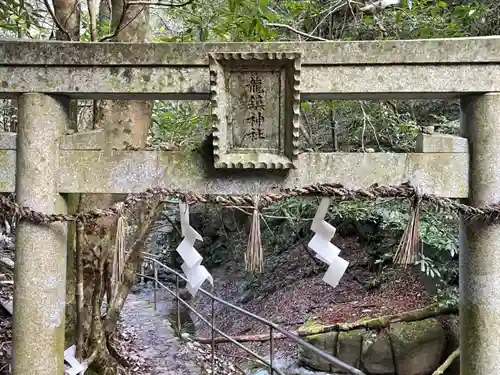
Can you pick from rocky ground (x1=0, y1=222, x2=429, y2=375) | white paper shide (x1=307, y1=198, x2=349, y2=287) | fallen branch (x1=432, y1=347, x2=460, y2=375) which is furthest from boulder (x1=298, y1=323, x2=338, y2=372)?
white paper shide (x1=307, y1=198, x2=349, y2=287)

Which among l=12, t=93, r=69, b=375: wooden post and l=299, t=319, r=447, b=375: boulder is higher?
l=12, t=93, r=69, b=375: wooden post

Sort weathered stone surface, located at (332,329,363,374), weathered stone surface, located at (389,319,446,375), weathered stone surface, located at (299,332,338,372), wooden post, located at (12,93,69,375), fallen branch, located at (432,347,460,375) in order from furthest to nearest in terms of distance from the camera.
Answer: weathered stone surface, located at (299,332,338,372) < weathered stone surface, located at (332,329,363,374) < weathered stone surface, located at (389,319,446,375) < fallen branch, located at (432,347,460,375) < wooden post, located at (12,93,69,375)

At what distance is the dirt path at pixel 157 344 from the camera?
546 centimetres

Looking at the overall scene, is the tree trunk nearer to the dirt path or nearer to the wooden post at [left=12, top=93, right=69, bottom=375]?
the dirt path

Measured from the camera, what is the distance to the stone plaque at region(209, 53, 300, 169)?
8.22 feet

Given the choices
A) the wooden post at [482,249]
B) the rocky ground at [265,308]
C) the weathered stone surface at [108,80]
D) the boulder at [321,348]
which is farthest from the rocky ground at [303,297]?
the weathered stone surface at [108,80]

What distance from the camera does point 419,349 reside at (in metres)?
5.46

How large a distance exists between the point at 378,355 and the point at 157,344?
8.82ft

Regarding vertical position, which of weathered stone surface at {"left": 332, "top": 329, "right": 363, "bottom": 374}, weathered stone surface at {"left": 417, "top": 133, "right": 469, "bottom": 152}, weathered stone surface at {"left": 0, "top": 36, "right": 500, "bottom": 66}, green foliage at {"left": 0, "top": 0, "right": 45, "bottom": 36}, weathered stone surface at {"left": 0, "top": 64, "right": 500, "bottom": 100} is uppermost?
green foliage at {"left": 0, "top": 0, "right": 45, "bottom": 36}

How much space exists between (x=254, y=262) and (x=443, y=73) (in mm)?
1376

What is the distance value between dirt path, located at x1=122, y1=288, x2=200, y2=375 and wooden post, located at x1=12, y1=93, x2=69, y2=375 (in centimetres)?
276

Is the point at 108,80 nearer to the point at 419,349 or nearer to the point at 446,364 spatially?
the point at 446,364

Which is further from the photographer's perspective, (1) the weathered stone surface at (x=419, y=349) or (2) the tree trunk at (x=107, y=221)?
(1) the weathered stone surface at (x=419, y=349)

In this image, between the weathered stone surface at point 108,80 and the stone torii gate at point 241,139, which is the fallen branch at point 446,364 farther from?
the weathered stone surface at point 108,80
